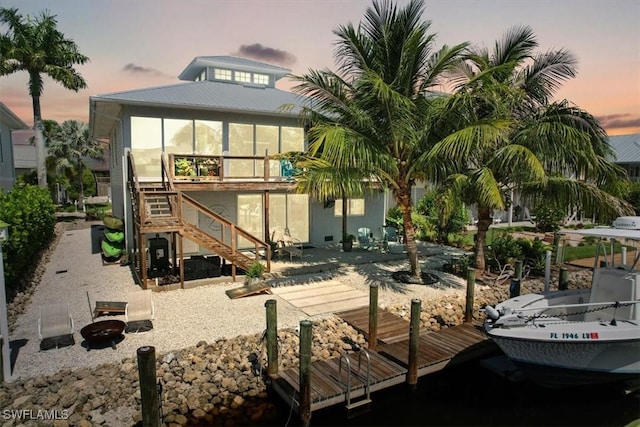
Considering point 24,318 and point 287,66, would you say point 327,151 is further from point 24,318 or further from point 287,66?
point 287,66

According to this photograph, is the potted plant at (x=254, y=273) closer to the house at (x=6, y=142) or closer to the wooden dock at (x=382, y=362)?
the wooden dock at (x=382, y=362)

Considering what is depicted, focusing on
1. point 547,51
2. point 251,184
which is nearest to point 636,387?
point 547,51

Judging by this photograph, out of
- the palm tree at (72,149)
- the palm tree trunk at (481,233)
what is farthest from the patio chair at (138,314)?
the palm tree at (72,149)

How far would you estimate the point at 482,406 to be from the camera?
24.6 feet

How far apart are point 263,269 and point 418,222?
11.1 m

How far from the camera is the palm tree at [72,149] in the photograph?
40.8 metres

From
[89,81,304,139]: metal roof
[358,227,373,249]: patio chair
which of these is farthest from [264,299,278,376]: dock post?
[358,227,373,249]: patio chair

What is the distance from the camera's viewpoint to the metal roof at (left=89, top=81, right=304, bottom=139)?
47.7ft

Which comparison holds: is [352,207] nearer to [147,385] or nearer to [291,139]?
[291,139]

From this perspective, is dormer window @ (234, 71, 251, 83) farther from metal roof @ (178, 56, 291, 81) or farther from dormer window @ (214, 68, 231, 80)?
dormer window @ (214, 68, 231, 80)

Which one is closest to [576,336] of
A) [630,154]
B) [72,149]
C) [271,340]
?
[271,340]

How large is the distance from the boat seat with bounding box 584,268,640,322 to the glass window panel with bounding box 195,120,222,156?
43.8 ft

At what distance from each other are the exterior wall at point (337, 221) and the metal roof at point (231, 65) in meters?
8.52

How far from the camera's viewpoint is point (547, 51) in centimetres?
1349
